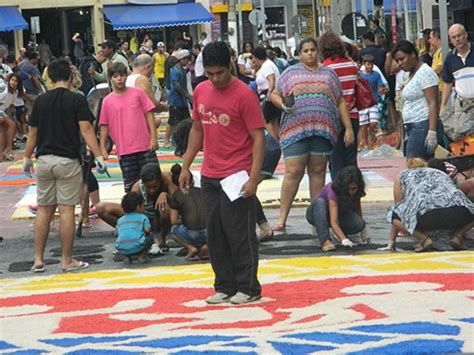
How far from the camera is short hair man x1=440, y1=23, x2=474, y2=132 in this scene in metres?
13.4

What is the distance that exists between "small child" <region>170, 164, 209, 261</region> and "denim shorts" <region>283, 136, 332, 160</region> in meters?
1.19

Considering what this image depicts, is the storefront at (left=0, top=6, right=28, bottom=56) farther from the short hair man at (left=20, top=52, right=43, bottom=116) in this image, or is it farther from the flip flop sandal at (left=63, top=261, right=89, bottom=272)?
the flip flop sandal at (left=63, top=261, right=89, bottom=272)

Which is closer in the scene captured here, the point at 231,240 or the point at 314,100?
the point at 231,240

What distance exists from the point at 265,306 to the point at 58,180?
3269 millimetres

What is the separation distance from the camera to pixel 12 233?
14.4 metres

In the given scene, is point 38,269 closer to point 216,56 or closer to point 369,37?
point 216,56

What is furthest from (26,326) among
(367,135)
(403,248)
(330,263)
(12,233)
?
(367,135)

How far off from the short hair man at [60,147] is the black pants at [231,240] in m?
2.57

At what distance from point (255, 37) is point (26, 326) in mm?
40597

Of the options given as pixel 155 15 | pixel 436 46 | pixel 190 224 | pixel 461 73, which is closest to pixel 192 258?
pixel 190 224

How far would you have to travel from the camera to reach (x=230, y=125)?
900cm

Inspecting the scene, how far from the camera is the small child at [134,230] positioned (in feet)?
38.3

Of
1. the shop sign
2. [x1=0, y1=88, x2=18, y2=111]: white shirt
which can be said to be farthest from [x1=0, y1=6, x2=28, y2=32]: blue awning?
[x1=0, y1=88, x2=18, y2=111]: white shirt

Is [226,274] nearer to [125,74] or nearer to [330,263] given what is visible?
[330,263]
